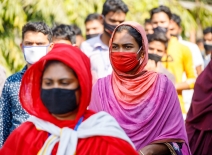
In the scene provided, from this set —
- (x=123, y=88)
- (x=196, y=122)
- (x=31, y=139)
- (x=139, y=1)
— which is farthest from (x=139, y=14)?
(x=31, y=139)

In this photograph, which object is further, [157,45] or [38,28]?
[157,45]

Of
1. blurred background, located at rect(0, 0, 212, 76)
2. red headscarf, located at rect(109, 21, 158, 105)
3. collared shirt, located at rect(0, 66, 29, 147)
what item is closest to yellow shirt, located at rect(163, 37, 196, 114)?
collared shirt, located at rect(0, 66, 29, 147)

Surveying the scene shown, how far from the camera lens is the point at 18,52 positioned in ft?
37.6

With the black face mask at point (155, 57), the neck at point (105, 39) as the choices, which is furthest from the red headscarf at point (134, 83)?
the neck at point (105, 39)

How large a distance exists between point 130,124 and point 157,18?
14.0 feet

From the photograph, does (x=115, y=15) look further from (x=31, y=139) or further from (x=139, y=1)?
(x=139, y=1)

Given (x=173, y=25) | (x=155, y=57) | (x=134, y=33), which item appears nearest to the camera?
(x=134, y=33)

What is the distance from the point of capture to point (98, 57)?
8.02 metres

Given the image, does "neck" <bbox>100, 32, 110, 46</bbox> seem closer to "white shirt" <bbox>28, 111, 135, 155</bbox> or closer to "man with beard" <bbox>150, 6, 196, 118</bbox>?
"man with beard" <bbox>150, 6, 196, 118</bbox>

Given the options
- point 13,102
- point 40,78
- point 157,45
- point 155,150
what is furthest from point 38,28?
point 40,78

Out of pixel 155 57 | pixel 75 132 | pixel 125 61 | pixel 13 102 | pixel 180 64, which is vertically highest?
pixel 125 61

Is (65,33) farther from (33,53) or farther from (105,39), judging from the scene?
(33,53)

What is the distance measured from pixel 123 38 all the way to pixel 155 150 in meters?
0.94

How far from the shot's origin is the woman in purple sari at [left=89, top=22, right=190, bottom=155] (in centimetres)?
575
